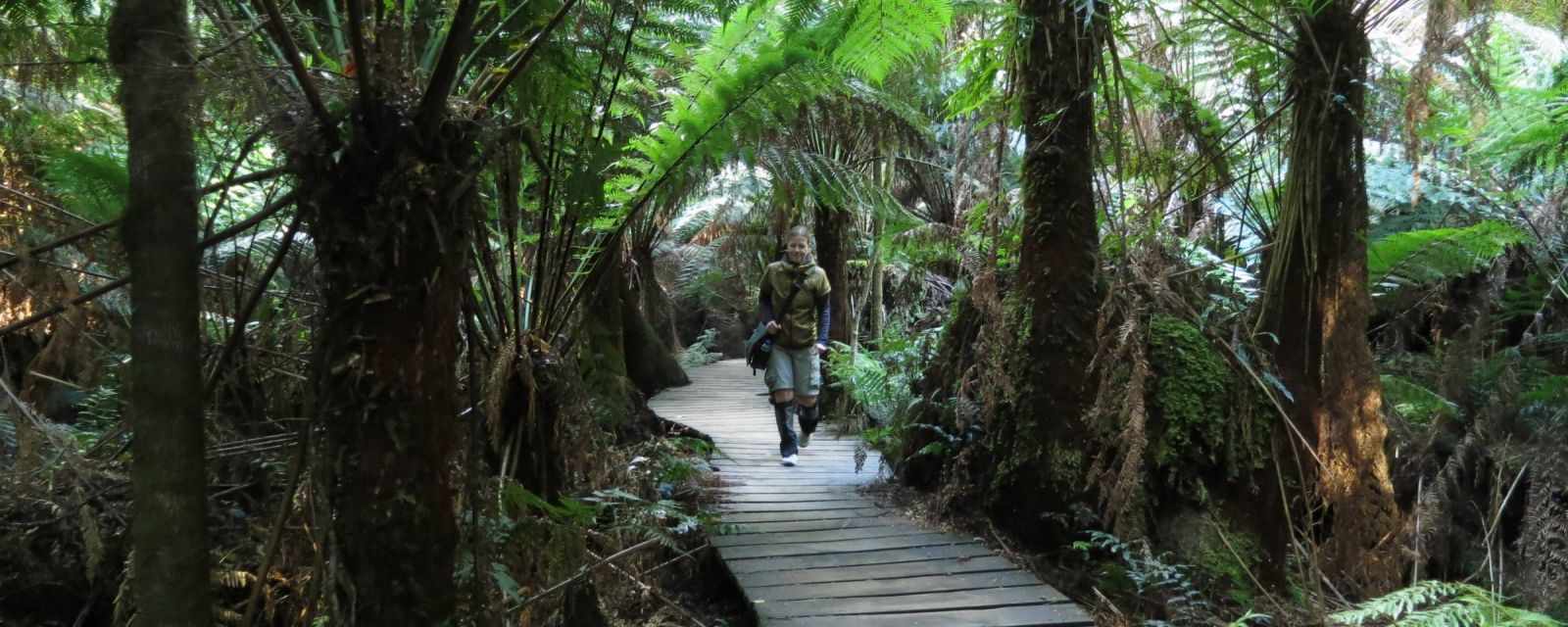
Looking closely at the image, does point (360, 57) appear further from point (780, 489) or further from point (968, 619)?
point (780, 489)

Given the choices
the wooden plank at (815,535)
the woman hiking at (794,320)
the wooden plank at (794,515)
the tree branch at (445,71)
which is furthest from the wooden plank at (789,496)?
the tree branch at (445,71)

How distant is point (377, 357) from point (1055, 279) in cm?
291

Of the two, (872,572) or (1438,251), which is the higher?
(1438,251)

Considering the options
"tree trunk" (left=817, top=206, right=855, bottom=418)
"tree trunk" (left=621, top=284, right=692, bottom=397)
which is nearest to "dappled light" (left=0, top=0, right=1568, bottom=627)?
"tree trunk" (left=817, top=206, right=855, bottom=418)

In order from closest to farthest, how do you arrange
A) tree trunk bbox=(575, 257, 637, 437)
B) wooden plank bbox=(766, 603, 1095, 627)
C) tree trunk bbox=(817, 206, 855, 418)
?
1. wooden plank bbox=(766, 603, 1095, 627)
2. tree trunk bbox=(575, 257, 637, 437)
3. tree trunk bbox=(817, 206, 855, 418)

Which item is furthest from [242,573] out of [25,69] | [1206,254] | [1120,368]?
[1206,254]

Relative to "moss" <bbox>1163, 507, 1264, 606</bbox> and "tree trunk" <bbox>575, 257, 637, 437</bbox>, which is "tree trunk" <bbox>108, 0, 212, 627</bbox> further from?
"moss" <bbox>1163, 507, 1264, 606</bbox>

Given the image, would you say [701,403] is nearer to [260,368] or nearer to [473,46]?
[260,368]

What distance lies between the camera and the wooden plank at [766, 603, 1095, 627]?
3066 mm

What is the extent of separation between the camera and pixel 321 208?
1764 millimetres

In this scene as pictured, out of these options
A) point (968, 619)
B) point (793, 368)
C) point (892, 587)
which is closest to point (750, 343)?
point (793, 368)

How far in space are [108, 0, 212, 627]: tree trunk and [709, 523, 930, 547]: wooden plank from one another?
2.85 meters

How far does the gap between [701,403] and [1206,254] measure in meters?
5.40

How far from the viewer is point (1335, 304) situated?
352 centimetres
